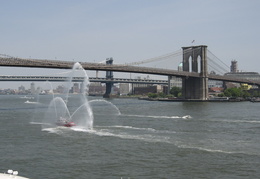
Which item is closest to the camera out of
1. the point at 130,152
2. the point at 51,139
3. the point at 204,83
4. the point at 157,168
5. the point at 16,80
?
the point at 157,168

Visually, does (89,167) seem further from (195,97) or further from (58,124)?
(195,97)

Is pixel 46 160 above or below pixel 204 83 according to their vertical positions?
below

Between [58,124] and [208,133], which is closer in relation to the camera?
[208,133]

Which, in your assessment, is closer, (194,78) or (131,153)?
(131,153)

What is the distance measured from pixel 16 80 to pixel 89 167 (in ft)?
358

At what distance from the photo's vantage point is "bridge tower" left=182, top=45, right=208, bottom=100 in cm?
9638

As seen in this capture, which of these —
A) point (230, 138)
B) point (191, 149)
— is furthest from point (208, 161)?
point (230, 138)

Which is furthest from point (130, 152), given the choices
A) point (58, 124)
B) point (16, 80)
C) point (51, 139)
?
point (16, 80)

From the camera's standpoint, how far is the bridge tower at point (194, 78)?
9638 cm

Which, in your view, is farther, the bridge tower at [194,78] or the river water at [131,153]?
the bridge tower at [194,78]

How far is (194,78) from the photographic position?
9900 centimetres

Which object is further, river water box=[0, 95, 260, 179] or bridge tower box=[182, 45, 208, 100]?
bridge tower box=[182, 45, 208, 100]

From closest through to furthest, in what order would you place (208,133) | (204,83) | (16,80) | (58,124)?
(208,133) < (58,124) < (204,83) < (16,80)

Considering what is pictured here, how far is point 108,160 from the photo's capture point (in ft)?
63.2
